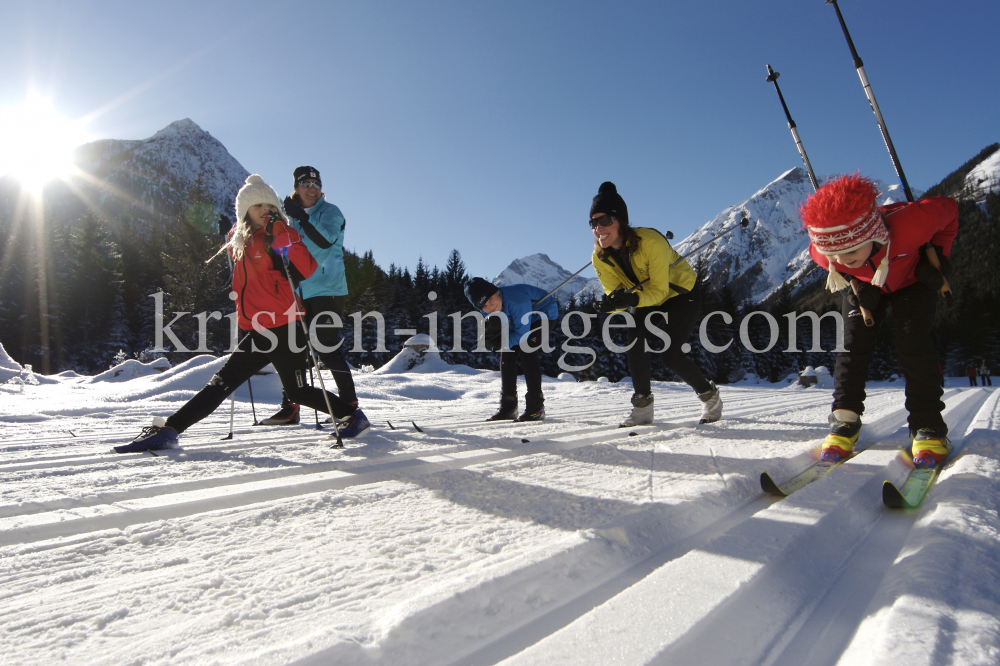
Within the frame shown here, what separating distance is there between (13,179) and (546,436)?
15675 cm

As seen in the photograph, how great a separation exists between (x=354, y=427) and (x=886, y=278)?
9.55 feet

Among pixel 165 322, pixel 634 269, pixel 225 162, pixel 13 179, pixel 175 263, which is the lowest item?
pixel 634 269

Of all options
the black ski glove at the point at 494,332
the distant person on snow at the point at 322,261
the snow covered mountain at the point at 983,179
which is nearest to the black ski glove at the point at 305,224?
the distant person on snow at the point at 322,261

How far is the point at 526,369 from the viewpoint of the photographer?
4152mm

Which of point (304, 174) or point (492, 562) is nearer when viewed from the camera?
point (492, 562)

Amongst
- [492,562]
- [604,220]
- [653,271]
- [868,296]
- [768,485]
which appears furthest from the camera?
[604,220]

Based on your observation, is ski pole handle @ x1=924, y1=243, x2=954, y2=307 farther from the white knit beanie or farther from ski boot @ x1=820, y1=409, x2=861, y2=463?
the white knit beanie

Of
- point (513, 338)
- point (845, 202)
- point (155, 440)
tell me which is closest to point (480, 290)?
point (513, 338)

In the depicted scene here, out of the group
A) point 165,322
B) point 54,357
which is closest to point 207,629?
point 165,322

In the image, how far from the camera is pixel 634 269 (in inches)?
128

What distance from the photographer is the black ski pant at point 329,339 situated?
320cm

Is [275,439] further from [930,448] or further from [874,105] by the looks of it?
[874,105]

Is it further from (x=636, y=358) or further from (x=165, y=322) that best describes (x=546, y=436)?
(x=165, y=322)

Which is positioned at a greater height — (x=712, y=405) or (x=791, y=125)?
(x=791, y=125)
